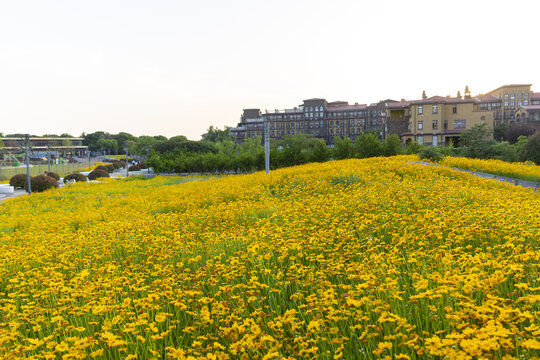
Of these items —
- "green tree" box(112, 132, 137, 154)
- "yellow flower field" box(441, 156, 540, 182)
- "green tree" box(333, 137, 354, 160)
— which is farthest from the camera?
"green tree" box(112, 132, 137, 154)

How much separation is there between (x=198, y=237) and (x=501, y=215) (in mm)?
5082

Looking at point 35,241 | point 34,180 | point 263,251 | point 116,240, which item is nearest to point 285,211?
point 263,251

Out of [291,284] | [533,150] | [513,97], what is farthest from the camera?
[513,97]

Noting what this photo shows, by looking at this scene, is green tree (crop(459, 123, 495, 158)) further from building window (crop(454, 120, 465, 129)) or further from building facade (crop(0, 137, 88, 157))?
building facade (crop(0, 137, 88, 157))

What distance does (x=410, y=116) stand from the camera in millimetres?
57875

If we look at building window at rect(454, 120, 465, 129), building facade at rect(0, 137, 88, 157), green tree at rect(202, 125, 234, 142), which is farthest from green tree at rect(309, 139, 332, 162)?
building facade at rect(0, 137, 88, 157)

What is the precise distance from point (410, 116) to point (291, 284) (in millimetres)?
59006

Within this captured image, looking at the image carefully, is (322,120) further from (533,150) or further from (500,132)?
(533,150)

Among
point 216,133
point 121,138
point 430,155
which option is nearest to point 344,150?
point 430,155

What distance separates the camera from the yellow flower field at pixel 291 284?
2678 mm

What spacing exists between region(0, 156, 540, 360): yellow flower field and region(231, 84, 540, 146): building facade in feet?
76.2

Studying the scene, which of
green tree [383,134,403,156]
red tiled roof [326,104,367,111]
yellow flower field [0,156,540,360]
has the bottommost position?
yellow flower field [0,156,540,360]

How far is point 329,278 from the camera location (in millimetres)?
4395

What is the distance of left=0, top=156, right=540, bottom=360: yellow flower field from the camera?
8.79 feet
